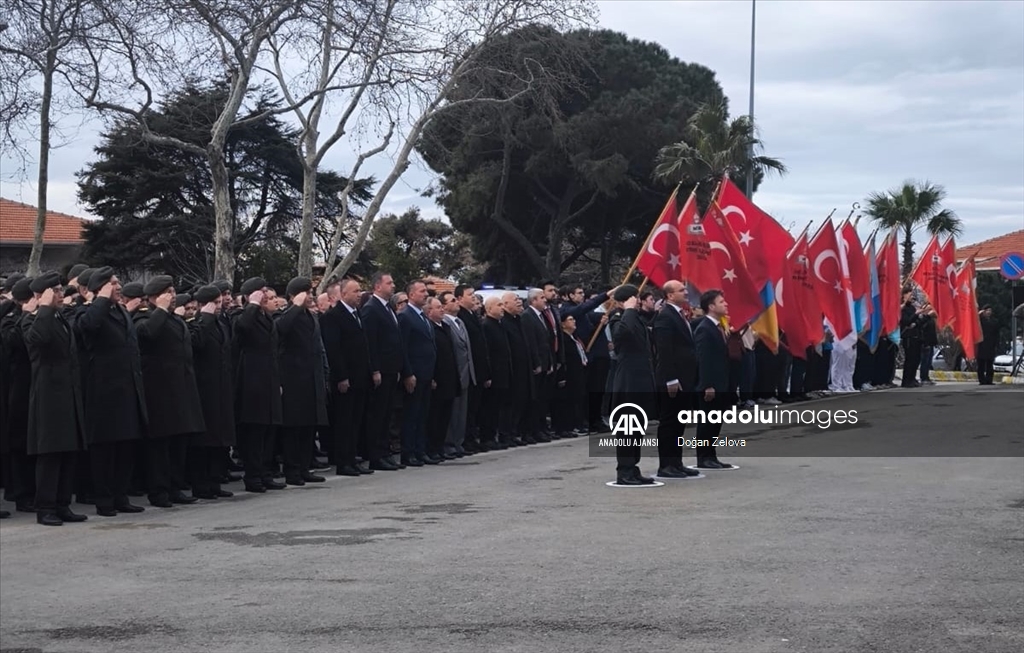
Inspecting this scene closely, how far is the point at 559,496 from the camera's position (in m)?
11.5

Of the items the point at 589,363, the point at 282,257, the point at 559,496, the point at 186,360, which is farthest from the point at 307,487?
the point at 282,257

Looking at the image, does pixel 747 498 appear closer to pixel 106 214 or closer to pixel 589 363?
pixel 589 363

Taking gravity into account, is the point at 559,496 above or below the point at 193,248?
below

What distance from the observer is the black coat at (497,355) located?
1598 centimetres

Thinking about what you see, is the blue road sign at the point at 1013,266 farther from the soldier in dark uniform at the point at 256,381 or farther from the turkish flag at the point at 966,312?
the soldier in dark uniform at the point at 256,381

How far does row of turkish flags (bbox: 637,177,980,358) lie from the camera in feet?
53.8

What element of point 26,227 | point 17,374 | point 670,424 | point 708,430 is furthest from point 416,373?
point 26,227

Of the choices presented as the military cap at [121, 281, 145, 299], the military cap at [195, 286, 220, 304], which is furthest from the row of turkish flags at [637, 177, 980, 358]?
the military cap at [121, 281, 145, 299]

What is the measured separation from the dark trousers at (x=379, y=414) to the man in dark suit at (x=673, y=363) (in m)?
2.97

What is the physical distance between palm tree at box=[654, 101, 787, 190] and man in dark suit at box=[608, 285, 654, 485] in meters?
27.8

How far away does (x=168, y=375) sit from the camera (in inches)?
450

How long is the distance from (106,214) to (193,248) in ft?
10.6

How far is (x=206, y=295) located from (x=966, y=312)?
19573 mm

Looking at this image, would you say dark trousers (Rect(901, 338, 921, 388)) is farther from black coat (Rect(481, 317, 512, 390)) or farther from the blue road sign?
black coat (Rect(481, 317, 512, 390))
